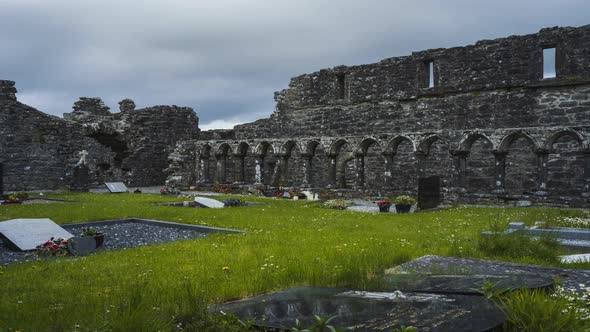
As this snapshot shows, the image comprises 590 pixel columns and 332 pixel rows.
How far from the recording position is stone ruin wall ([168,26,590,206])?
1966 cm

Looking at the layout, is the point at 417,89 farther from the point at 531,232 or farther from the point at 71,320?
the point at 71,320

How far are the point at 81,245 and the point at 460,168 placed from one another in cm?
1488

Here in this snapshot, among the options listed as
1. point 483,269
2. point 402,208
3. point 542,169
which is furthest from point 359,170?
point 483,269

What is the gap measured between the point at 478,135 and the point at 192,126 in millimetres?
19996

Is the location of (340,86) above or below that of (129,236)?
above

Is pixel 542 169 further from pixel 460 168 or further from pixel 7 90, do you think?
pixel 7 90

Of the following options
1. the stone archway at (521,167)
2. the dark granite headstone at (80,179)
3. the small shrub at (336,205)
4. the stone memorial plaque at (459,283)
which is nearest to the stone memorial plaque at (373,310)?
the stone memorial plaque at (459,283)

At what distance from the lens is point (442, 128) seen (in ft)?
86.2

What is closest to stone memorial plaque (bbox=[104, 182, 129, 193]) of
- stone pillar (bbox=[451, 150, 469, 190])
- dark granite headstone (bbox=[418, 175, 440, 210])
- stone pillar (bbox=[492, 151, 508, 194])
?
dark granite headstone (bbox=[418, 175, 440, 210])

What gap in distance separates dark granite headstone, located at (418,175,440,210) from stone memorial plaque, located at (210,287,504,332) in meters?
A: 12.5

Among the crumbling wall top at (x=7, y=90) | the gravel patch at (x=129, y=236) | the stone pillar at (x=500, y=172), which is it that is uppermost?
the crumbling wall top at (x=7, y=90)

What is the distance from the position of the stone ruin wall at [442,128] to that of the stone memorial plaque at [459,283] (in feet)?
45.3

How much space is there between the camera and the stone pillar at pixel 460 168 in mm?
19406

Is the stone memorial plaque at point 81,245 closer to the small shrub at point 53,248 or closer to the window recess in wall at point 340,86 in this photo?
the small shrub at point 53,248
